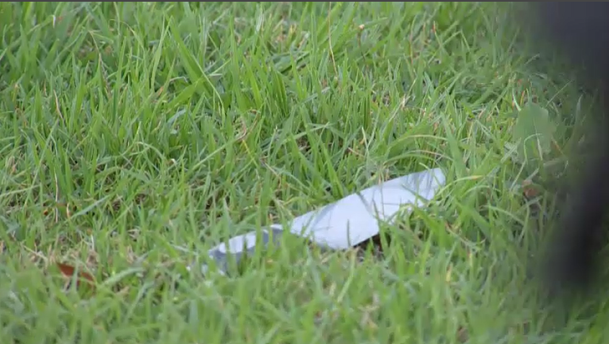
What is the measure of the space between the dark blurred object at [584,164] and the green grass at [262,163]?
0.44ft

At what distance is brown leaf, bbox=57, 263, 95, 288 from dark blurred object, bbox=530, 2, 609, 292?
0.90 meters

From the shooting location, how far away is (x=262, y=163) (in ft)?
7.25

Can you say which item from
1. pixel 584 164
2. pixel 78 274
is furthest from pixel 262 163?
pixel 584 164

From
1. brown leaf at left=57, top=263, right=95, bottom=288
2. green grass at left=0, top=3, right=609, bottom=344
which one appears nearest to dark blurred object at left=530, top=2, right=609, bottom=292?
green grass at left=0, top=3, right=609, bottom=344

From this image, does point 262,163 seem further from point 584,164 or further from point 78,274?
point 584,164

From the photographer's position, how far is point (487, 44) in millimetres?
2713

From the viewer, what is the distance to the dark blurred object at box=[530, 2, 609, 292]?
148cm

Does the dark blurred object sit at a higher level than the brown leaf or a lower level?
higher

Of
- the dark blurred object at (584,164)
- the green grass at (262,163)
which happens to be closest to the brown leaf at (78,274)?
the green grass at (262,163)

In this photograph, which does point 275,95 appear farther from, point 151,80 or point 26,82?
point 26,82

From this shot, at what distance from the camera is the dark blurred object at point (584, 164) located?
1479 millimetres

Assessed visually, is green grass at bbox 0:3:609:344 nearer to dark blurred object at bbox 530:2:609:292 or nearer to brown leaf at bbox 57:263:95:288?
brown leaf at bbox 57:263:95:288

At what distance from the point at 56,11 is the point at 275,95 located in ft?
2.64

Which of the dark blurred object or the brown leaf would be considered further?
the brown leaf
